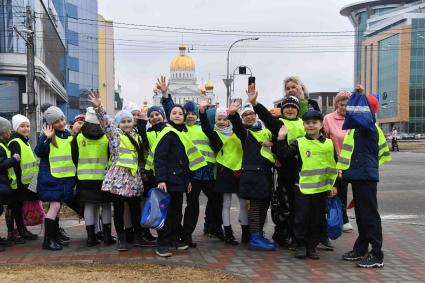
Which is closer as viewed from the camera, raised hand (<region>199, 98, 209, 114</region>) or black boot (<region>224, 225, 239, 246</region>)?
raised hand (<region>199, 98, 209, 114</region>)

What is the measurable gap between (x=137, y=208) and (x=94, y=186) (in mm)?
614

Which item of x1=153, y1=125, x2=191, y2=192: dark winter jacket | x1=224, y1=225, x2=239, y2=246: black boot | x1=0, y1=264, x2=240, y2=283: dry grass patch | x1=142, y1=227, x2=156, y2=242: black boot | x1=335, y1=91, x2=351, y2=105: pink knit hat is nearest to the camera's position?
x1=0, y1=264, x2=240, y2=283: dry grass patch

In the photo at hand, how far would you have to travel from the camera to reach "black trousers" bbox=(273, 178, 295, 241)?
612 centimetres

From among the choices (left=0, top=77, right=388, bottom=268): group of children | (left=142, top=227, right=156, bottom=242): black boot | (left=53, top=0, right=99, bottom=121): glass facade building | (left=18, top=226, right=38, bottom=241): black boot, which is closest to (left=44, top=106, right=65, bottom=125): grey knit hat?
(left=0, top=77, right=388, bottom=268): group of children

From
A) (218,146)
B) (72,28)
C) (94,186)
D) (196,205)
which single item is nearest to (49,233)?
(94,186)

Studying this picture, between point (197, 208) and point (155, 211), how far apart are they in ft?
2.72

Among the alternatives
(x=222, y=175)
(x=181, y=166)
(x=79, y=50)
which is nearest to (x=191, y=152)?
(x=181, y=166)

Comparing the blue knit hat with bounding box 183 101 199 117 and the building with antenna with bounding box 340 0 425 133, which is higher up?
the building with antenna with bounding box 340 0 425 133

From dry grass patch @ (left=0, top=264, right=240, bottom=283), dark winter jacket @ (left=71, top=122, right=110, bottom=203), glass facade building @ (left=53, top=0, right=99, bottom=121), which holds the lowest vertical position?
dry grass patch @ (left=0, top=264, right=240, bottom=283)

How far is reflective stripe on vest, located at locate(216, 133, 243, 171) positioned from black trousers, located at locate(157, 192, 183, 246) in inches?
29.8

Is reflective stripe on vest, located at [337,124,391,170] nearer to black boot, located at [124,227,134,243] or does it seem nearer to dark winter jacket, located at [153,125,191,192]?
dark winter jacket, located at [153,125,191,192]

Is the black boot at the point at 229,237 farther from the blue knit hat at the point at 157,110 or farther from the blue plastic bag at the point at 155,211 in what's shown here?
the blue knit hat at the point at 157,110

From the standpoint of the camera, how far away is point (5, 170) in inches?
240

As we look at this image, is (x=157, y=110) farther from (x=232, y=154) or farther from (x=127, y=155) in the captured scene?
(x=232, y=154)
